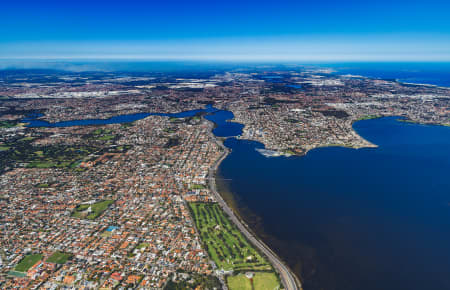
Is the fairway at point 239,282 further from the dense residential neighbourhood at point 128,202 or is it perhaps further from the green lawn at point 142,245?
the green lawn at point 142,245

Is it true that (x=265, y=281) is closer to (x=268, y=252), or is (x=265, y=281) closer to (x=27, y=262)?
(x=268, y=252)

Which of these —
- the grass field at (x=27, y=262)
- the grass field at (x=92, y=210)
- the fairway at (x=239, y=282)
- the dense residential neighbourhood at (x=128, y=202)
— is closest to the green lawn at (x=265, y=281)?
the dense residential neighbourhood at (x=128, y=202)

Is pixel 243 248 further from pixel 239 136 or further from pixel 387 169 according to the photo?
pixel 239 136

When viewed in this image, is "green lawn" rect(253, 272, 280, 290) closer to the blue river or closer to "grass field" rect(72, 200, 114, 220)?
the blue river

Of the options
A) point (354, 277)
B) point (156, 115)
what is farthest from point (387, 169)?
point (156, 115)

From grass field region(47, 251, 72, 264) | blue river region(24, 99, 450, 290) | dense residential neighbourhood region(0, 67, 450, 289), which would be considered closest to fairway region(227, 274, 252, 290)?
dense residential neighbourhood region(0, 67, 450, 289)
